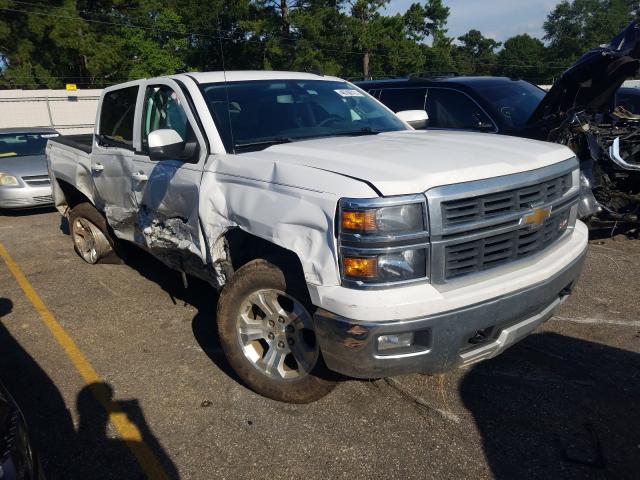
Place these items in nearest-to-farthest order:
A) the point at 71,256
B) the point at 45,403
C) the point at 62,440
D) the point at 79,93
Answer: the point at 62,440 → the point at 45,403 → the point at 71,256 → the point at 79,93

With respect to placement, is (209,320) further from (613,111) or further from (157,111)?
(613,111)

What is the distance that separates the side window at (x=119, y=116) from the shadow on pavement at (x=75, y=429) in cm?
179

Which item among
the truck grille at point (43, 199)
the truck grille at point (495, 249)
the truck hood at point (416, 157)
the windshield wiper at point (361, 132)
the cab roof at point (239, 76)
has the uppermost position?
the cab roof at point (239, 76)

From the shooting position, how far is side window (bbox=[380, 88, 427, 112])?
7.31 m

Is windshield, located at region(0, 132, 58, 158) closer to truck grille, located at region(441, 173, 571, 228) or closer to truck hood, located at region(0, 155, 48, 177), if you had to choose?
truck hood, located at region(0, 155, 48, 177)

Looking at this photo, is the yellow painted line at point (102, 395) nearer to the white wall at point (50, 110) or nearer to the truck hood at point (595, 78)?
the truck hood at point (595, 78)

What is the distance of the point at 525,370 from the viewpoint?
11.8ft

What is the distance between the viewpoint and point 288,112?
13.1ft

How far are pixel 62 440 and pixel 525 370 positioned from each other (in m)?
2.96

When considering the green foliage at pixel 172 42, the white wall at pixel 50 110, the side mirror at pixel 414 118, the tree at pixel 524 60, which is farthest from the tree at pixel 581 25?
the side mirror at pixel 414 118

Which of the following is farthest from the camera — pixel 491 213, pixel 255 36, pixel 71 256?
pixel 255 36

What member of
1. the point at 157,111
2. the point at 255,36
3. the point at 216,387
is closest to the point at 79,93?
the point at 255,36

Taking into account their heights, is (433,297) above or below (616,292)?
above

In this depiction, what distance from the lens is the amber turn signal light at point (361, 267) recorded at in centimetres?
252
